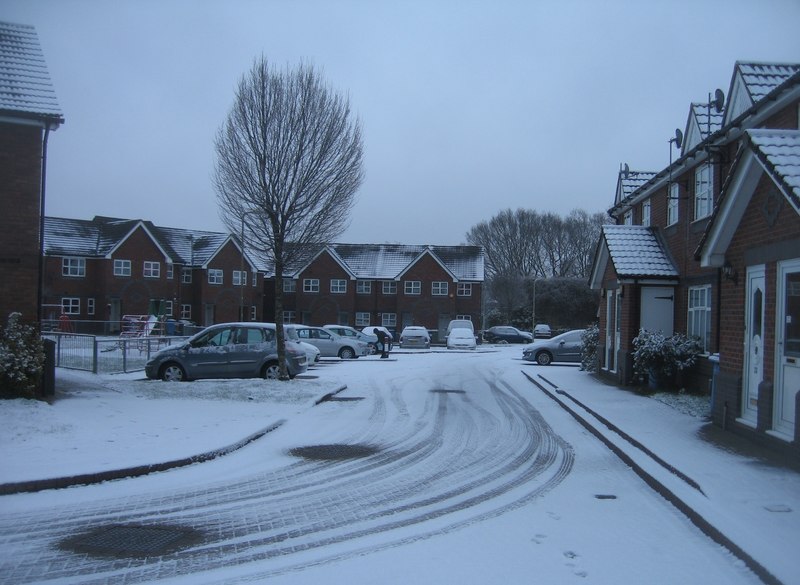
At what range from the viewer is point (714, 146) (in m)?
15.3

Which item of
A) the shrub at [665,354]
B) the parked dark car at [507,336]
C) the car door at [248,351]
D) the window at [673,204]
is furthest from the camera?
the parked dark car at [507,336]

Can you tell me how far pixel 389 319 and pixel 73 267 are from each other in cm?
2457

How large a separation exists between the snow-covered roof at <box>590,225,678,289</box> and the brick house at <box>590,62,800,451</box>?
0.04 meters

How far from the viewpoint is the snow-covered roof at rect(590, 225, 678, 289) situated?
61.5 feet

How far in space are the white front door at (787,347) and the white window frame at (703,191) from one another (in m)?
7.47

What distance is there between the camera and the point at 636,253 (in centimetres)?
1958

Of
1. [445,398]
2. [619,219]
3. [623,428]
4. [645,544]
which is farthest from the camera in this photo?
[619,219]

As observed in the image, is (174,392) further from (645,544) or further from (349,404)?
(645,544)

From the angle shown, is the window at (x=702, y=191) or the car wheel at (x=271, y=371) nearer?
the window at (x=702, y=191)

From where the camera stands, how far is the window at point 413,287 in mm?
A: 59375

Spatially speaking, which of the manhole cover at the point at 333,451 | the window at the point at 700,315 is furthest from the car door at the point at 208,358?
the window at the point at 700,315

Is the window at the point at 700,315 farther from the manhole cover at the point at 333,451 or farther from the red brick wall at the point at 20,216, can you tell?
the red brick wall at the point at 20,216

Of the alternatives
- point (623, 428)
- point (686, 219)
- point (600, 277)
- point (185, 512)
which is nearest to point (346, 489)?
point (185, 512)

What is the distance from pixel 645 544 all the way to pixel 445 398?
1117 cm
